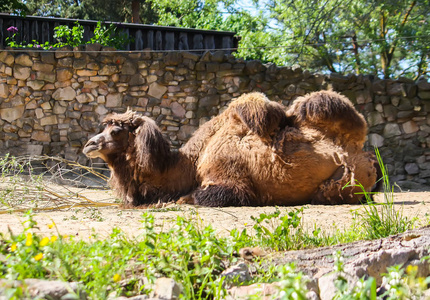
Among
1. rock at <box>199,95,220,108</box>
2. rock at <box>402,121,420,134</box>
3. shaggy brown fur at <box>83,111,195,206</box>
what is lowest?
shaggy brown fur at <box>83,111,195,206</box>

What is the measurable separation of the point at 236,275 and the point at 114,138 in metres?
3.48

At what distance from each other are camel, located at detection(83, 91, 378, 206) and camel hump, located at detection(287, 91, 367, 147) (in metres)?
0.01

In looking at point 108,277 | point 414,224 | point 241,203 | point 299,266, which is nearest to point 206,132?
point 241,203

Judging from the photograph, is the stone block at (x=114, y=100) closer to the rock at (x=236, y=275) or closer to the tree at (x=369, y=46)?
the tree at (x=369, y=46)

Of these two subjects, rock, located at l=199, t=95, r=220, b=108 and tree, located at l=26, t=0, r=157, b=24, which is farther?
tree, located at l=26, t=0, r=157, b=24

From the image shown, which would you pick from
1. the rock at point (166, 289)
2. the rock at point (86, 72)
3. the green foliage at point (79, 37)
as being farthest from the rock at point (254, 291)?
the green foliage at point (79, 37)

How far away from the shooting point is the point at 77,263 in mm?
2471

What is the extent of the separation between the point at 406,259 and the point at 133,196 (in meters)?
3.36

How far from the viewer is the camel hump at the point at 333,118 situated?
553 cm

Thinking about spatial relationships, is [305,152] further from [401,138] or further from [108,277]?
[401,138]

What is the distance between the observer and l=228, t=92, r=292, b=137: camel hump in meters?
5.48

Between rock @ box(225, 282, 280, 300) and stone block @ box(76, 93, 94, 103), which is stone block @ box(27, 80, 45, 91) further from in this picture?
rock @ box(225, 282, 280, 300)

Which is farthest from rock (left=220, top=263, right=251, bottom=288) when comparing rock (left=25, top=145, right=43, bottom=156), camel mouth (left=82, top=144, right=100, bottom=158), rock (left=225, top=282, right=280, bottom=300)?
rock (left=25, top=145, right=43, bottom=156)

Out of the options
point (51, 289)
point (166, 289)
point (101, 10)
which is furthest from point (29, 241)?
point (101, 10)
